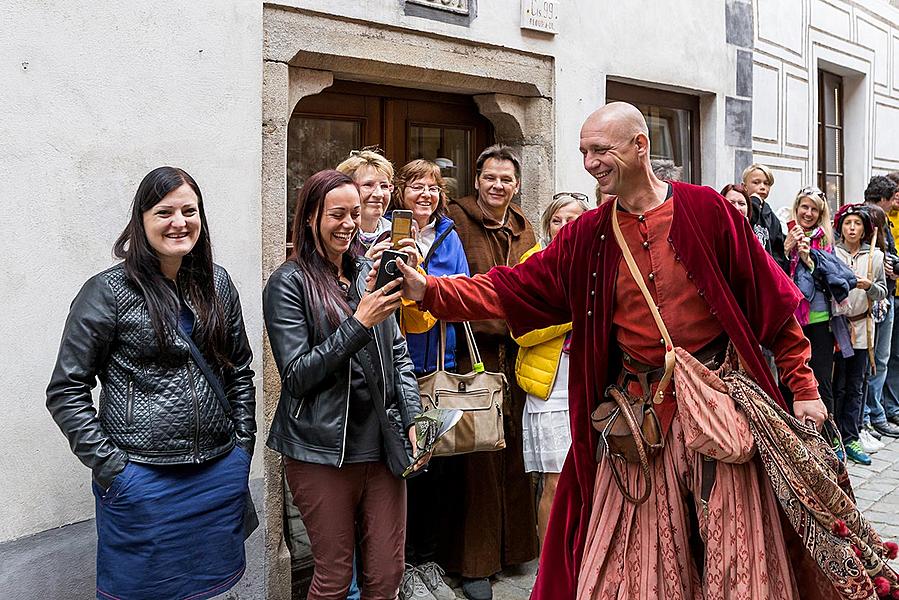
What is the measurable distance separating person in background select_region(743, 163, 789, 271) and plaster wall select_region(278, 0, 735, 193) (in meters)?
0.52

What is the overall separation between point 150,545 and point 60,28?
190 centimetres

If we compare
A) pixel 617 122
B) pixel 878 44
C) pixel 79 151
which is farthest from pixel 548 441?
pixel 878 44

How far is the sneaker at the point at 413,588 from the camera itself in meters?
3.98

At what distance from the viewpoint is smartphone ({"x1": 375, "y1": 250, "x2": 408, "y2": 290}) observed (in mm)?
2963

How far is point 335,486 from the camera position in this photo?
10.3 ft

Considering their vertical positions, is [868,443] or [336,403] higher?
[336,403]

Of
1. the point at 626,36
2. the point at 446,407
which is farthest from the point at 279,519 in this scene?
the point at 626,36

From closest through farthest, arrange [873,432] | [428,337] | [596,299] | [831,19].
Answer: [596,299] < [428,337] < [873,432] < [831,19]

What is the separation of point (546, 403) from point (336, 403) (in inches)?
48.3

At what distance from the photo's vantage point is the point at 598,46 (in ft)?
18.7

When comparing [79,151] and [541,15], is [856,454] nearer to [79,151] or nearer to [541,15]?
[541,15]

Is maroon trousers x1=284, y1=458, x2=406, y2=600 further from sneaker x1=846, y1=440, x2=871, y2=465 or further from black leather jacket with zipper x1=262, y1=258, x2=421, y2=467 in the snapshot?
sneaker x1=846, y1=440, x2=871, y2=465

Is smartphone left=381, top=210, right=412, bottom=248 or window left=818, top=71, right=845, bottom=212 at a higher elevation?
window left=818, top=71, right=845, bottom=212

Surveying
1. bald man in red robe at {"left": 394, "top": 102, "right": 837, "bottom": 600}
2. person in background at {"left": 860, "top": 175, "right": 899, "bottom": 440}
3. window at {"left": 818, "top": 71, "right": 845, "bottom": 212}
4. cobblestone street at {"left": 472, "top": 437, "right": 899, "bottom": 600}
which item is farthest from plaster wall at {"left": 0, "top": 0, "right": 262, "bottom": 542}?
window at {"left": 818, "top": 71, "right": 845, "bottom": 212}
